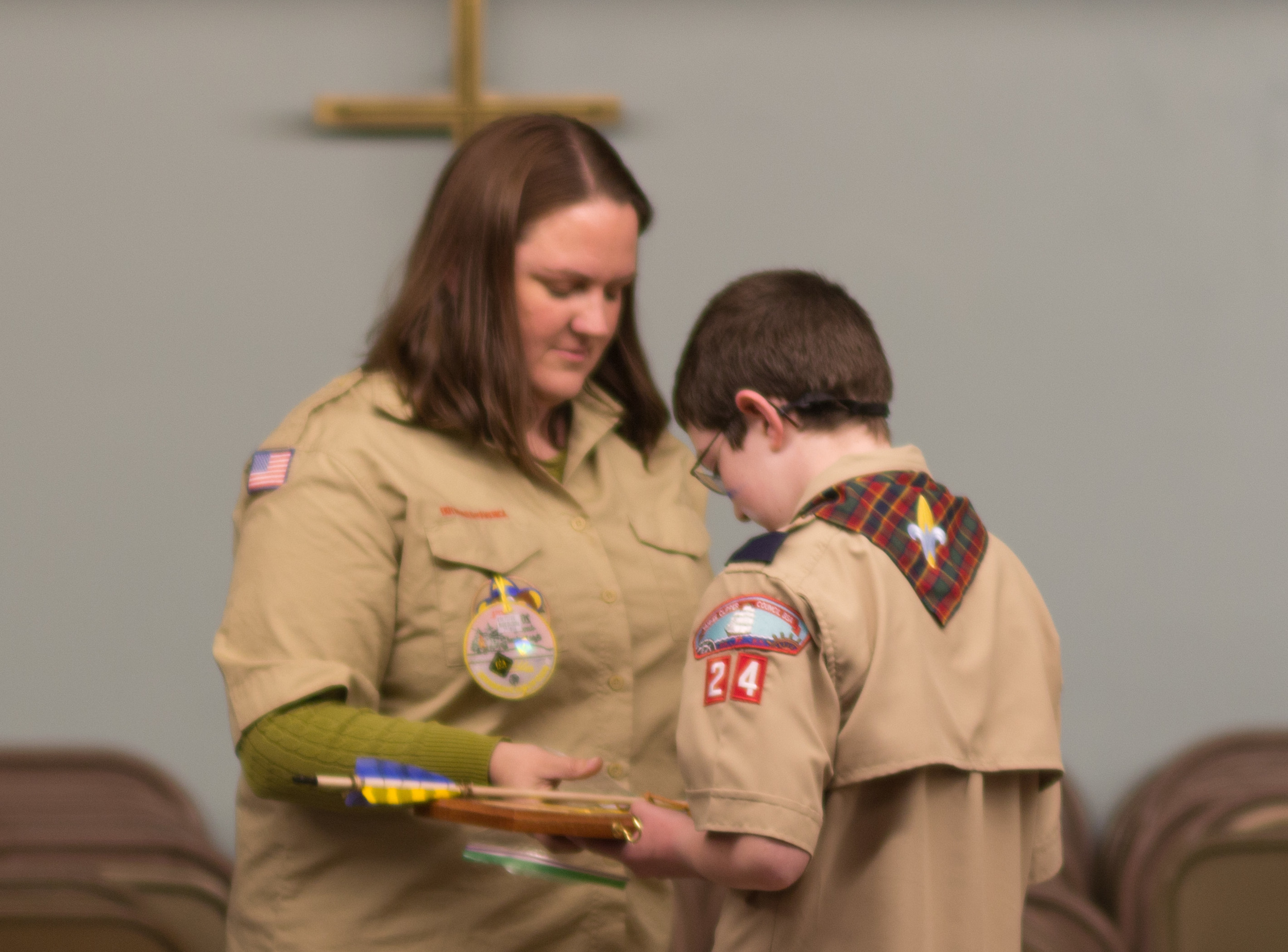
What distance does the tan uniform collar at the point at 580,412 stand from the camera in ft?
4.84

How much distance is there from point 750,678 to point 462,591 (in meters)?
0.43

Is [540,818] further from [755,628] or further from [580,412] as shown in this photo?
[580,412]

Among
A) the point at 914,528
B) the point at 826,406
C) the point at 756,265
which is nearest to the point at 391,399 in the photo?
the point at 826,406

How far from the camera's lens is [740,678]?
1123 mm

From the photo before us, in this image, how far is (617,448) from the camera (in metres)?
1.71

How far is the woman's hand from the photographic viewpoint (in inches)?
49.7

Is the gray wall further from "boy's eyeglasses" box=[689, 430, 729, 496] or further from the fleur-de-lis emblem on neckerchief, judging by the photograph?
the fleur-de-lis emblem on neckerchief

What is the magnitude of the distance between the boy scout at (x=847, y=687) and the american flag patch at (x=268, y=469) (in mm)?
494

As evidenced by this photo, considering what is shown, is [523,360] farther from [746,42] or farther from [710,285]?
[746,42]

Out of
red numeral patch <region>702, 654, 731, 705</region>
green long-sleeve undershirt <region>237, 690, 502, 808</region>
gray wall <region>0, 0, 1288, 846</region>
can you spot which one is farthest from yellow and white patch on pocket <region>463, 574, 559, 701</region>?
gray wall <region>0, 0, 1288, 846</region>

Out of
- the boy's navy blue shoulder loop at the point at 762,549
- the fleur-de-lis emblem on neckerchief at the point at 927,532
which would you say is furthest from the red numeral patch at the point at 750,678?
the fleur-de-lis emblem on neckerchief at the point at 927,532

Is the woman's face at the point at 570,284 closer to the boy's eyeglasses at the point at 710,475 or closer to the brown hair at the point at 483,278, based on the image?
the brown hair at the point at 483,278

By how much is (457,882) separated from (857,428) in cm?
70

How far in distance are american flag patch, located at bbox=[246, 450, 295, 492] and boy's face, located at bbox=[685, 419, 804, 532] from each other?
0.48 meters
